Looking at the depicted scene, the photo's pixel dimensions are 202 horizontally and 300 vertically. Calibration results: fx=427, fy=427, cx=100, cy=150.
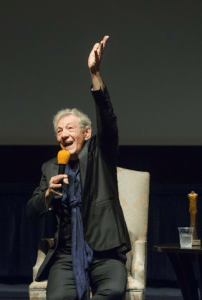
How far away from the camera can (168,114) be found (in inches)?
138

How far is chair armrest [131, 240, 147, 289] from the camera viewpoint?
Result: 2029 millimetres

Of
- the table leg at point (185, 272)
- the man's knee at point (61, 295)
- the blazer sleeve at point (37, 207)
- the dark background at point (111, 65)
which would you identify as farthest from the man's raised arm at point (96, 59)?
the dark background at point (111, 65)

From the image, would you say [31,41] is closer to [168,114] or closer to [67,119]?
[168,114]

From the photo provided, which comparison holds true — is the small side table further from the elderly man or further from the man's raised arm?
the man's raised arm

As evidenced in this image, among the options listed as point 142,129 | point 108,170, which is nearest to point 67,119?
point 108,170

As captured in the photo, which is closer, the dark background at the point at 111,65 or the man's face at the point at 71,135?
the man's face at the point at 71,135

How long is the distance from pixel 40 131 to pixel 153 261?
140 cm

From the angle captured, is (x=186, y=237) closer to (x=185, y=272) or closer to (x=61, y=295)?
(x=185, y=272)

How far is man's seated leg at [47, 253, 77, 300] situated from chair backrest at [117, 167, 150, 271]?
50 cm

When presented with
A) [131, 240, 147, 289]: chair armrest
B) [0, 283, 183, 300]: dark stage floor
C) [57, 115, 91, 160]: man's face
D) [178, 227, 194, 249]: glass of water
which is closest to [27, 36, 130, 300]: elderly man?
[57, 115, 91, 160]: man's face

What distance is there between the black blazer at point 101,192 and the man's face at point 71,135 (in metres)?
0.05

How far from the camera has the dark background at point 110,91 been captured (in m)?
3.46

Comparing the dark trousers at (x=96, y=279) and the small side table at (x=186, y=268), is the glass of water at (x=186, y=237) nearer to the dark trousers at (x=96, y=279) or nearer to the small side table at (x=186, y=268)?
the small side table at (x=186, y=268)

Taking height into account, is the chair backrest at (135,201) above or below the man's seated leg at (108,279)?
above
